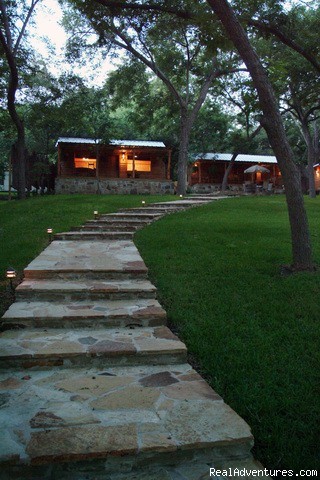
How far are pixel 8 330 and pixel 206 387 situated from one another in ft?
6.88

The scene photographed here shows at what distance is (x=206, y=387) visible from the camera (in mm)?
2699

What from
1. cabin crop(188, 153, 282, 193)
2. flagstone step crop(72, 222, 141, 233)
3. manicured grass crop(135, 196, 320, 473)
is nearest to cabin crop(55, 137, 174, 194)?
cabin crop(188, 153, 282, 193)

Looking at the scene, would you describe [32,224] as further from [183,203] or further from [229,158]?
[229,158]

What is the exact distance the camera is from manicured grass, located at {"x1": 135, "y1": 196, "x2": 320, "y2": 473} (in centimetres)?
233

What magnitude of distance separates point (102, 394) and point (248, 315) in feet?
6.85

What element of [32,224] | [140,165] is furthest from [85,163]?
[32,224]

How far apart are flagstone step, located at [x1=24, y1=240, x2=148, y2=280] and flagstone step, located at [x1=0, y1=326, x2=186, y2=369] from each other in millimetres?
1471

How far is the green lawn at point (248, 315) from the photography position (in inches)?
94.0

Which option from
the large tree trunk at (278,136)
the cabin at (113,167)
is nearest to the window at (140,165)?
the cabin at (113,167)

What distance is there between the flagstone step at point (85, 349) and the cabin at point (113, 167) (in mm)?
17077

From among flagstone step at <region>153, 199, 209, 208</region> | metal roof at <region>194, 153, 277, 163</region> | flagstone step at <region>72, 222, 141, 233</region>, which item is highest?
metal roof at <region>194, 153, 277, 163</region>

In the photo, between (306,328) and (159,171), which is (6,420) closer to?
(306,328)

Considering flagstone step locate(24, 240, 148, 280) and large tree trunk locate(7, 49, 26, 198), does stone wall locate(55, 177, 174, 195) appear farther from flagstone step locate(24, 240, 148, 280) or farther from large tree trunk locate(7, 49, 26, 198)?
flagstone step locate(24, 240, 148, 280)

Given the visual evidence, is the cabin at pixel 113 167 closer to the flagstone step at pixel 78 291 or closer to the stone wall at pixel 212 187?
the stone wall at pixel 212 187
